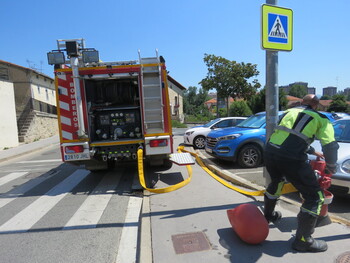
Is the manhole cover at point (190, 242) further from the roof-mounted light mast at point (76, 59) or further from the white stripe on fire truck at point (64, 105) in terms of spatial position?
the white stripe on fire truck at point (64, 105)

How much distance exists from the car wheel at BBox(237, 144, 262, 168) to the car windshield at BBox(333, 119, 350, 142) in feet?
7.06

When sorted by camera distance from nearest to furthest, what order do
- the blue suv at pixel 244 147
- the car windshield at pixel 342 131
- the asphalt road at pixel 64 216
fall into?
1. the asphalt road at pixel 64 216
2. the car windshield at pixel 342 131
3. the blue suv at pixel 244 147

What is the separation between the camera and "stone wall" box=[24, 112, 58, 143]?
19000 millimetres

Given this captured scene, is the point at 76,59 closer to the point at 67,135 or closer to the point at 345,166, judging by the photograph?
the point at 67,135

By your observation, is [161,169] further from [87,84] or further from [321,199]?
[321,199]

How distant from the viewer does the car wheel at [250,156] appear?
7.05 m

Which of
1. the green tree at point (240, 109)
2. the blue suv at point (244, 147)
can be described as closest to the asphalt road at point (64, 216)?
the blue suv at point (244, 147)

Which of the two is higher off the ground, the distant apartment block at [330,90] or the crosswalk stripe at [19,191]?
the distant apartment block at [330,90]

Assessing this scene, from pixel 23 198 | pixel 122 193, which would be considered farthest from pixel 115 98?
pixel 23 198

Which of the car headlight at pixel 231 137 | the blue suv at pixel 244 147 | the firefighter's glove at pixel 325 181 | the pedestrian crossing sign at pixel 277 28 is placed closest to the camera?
the firefighter's glove at pixel 325 181

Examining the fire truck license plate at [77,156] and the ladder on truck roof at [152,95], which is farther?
the ladder on truck roof at [152,95]

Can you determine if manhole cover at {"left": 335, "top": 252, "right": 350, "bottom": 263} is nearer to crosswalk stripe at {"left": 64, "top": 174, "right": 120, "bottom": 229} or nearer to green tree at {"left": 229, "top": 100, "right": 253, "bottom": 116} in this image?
crosswalk stripe at {"left": 64, "top": 174, "right": 120, "bottom": 229}

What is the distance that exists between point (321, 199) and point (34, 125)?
2134 cm

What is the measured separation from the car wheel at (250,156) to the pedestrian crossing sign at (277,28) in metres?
3.62
